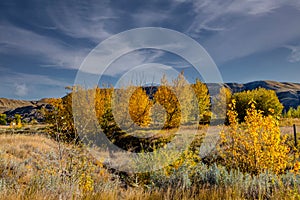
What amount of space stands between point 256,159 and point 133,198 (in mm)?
4397

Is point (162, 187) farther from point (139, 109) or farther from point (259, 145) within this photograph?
point (139, 109)

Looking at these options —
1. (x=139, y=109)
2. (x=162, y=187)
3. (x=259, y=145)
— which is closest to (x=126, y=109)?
(x=139, y=109)

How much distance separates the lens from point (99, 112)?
17.9 m

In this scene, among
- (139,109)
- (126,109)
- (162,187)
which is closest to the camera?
(162,187)

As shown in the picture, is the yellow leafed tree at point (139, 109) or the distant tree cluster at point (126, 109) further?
the yellow leafed tree at point (139, 109)

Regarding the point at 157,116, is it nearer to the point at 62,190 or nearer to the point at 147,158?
the point at 147,158

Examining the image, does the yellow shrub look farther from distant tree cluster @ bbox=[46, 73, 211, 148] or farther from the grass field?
distant tree cluster @ bbox=[46, 73, 211, 148]

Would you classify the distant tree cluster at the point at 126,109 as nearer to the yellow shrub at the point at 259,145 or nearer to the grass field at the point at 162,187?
the yellow shrub at the point at 259,145

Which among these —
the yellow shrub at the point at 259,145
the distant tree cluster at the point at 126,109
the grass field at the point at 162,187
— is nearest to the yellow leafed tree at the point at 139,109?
the distant tree cluster at the point at 126,109

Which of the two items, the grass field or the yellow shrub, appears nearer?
the grass field

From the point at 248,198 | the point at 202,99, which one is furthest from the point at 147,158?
the point at 202,99

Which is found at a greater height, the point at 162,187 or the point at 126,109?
the point at 126,109

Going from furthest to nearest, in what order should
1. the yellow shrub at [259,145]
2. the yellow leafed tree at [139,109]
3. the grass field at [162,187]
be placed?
the yellow leafed tree at [139,109], the yellow shrub at [259,145], the grass field at [162,187]

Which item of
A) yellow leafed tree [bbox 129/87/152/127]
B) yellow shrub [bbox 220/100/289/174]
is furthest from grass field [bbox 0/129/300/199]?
yellow leafed tree [bbox 129/87/152/127]
